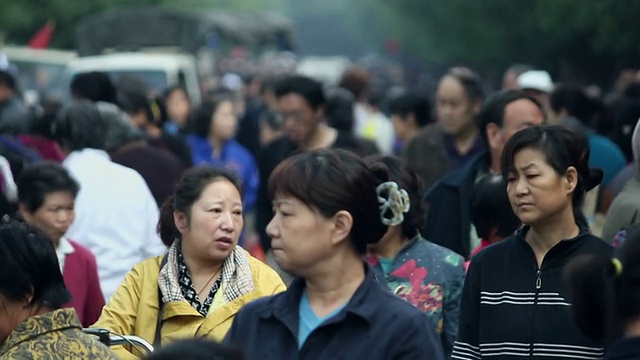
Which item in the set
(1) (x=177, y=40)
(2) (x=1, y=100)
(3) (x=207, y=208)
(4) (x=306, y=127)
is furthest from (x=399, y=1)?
(3) (x=207, y=208)

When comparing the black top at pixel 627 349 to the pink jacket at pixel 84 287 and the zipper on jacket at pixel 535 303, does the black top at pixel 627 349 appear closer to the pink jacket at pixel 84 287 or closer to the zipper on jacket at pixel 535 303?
the zipper on jacket at pixel 535 303

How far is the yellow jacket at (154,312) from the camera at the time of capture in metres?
6.25

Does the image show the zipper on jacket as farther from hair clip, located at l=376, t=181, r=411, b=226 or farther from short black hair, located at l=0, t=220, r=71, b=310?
short black hair, located at l=0, t=220, r=71, b=310

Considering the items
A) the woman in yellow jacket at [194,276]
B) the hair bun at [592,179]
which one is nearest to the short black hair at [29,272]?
the woman in yellow jacket at [194,276]

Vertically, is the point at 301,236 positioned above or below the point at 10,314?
above

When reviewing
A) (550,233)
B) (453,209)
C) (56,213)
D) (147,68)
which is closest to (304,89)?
(453,209)

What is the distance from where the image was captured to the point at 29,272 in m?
5.03

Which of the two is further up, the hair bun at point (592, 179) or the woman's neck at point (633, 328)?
the hair bun at point (592, 179)

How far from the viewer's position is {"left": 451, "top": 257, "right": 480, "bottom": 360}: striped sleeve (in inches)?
230

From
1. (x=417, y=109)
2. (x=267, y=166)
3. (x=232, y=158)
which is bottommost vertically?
(x=267, y=166)

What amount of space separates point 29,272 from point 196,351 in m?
1.78

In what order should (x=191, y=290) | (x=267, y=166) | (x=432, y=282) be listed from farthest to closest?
(x=267, y=166) < (x=432, y=282) < (x=191, y=290)

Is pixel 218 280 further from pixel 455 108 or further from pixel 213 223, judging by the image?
pixel 455 108

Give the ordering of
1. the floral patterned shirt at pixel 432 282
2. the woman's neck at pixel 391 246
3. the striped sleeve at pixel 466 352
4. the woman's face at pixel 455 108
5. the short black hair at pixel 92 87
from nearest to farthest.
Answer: the striped sleeve at pixel 466 352 → the floral patterned shirt at pixel 432 282 → the woman's neck at pixel 391 246 → the woman's face at pixel 455 108 → the short black hair at pixel 92 87
